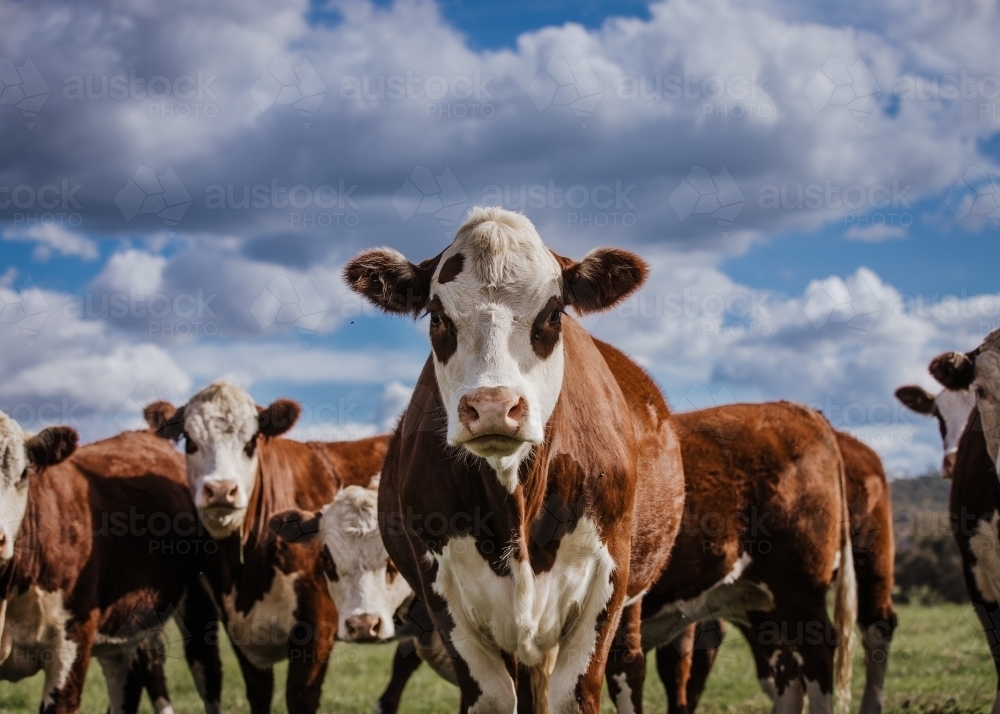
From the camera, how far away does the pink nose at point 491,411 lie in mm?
4398

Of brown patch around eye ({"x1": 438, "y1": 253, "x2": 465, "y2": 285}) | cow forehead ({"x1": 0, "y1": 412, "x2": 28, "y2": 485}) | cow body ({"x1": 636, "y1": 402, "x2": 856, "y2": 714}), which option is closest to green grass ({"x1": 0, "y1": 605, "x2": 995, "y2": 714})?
cow body ({"x1": 636, "y1": 402, "x2": 856, "y2": 714})

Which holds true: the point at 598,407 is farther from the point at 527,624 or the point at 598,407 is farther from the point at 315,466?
the point at 315,466

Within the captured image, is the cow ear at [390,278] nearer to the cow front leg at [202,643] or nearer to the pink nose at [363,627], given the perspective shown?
the pink nose at [363,627]

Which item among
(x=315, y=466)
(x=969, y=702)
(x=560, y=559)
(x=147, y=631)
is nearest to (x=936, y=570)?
(x=969, y=702)

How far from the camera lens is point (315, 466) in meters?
10.8

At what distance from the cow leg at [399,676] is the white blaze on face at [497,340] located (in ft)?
15.6

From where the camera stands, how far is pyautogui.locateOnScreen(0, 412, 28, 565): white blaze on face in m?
7.47

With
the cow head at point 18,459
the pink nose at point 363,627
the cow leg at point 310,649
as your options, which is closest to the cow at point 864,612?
the pink nose at point 363,627

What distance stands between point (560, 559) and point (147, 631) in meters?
5.05

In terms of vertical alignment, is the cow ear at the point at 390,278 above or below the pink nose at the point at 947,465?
above

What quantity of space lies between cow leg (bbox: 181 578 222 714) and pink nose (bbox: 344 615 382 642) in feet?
5.97

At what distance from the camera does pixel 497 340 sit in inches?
189

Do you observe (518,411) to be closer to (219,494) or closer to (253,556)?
(219,494)

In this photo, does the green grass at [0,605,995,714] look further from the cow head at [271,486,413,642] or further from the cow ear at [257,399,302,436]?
the cow ear at [257,399,302,436]
